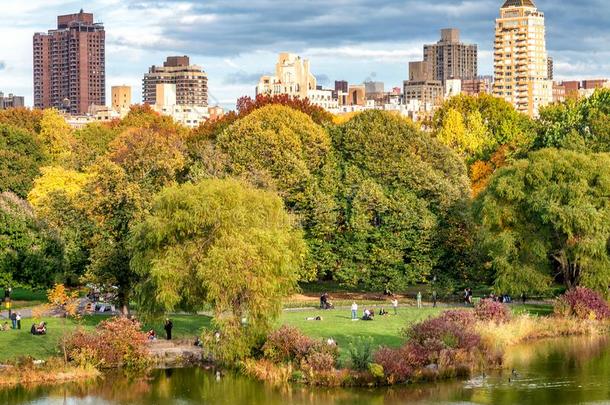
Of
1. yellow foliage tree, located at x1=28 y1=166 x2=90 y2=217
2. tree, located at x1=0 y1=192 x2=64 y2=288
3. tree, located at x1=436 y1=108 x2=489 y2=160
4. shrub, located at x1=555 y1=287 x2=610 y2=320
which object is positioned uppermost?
tree, located at x1=436 y1=108 x2=489 y2=160

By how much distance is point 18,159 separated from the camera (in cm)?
9606

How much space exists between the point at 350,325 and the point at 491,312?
23.2ft

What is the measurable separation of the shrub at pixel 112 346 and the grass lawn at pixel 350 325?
22.7 ft

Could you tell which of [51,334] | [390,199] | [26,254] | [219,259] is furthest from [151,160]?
[219,259]

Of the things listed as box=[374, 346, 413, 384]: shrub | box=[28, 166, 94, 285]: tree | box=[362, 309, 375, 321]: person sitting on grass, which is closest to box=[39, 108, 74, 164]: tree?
box=[28, 166, 94, 285]: tree

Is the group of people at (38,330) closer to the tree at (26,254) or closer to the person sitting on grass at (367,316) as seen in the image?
the tree at (26,254)

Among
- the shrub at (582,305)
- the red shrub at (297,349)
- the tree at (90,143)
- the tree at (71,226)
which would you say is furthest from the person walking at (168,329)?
the tree at (90,143)

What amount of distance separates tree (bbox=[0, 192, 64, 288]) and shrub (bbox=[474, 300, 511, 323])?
69.3 ft

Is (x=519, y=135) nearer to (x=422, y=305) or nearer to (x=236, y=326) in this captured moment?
(x=422, y=305)

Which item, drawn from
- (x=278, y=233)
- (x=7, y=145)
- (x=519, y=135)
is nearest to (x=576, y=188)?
(x=278, y=233)

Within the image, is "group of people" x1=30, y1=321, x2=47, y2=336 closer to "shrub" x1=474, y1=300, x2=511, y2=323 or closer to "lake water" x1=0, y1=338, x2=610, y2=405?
"lake water" x1=0, y1=338, x2=610, y2=405

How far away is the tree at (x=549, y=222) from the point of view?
208 ft

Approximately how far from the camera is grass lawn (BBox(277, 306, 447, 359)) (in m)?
54.8

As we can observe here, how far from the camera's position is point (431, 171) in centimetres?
7312
